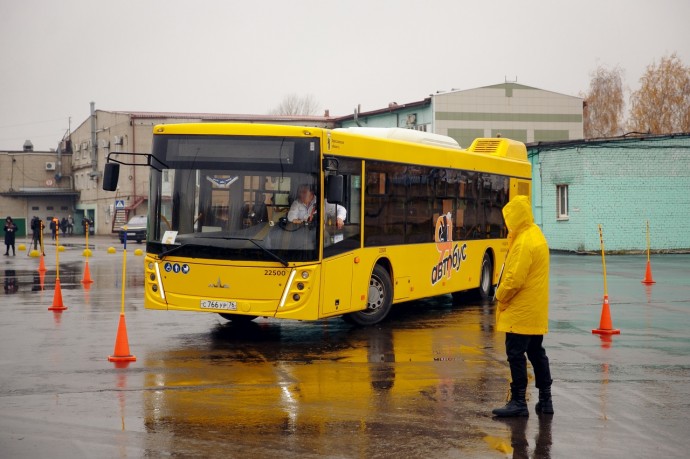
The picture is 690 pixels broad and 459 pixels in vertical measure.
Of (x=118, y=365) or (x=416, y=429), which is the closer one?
(x=416, y=429)

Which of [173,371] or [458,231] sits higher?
[458,231]

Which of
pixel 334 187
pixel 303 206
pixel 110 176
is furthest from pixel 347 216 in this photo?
pixel 110 176

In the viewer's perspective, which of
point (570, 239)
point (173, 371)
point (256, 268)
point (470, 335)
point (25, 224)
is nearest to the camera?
point (173, 371)

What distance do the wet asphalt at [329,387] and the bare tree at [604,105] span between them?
214 ft

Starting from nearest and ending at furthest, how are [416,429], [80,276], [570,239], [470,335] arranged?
[416,429]
[470,335]
[80,276]
[570,239]

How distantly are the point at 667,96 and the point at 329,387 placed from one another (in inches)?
2596

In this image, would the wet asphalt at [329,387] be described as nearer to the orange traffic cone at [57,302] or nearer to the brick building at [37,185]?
the orange traffic cone at [57,302]

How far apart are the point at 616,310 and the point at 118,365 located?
32.8ft

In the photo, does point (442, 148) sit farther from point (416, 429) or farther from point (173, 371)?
point (416, 429)

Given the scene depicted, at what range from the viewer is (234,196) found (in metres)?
13.6

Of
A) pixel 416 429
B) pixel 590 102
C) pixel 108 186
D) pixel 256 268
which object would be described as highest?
pixel 590 102

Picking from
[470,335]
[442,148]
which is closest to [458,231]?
[442,148]

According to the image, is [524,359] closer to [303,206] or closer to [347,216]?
[303,206]

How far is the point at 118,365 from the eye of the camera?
37.8 ft
